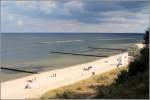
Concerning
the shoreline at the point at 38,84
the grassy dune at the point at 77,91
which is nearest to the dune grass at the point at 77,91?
the grassy dune at the point at 77,91

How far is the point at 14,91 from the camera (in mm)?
21812

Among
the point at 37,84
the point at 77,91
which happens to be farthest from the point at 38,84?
the point at 77,91

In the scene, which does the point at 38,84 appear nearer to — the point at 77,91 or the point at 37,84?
the point at 37,84

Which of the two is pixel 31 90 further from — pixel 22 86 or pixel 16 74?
pixel 16 74

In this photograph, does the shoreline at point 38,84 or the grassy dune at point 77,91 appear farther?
the shoreline at point 38,84

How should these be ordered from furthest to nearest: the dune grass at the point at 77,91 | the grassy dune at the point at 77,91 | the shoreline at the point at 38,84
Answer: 1. the shoreline at the point at 38,84
2. the grassy dune at the point at 77,91
3. the dune grass at the point at 77,91

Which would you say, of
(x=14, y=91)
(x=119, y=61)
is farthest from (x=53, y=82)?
(x=119, y=61)

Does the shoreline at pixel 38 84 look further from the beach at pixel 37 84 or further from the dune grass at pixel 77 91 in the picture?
the dune grass at pixel 77 91

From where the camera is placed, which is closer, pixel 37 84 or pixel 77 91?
pixel 77 91

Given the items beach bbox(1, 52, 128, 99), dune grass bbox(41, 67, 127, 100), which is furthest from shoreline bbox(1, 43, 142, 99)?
dune grass bbox(41, 67, 127, 100)

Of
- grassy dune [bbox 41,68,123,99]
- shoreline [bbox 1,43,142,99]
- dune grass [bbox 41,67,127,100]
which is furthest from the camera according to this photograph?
shoreline [bbox 1,43,142,99]

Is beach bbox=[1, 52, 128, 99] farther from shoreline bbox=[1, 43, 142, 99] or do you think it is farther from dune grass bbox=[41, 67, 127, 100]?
dune grass bbox=[41, 67, 127, 100]

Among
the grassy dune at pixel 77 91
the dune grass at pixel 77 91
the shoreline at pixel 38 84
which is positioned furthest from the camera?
the shoreline at pixel 38 84

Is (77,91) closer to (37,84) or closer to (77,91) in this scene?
(77,91)
